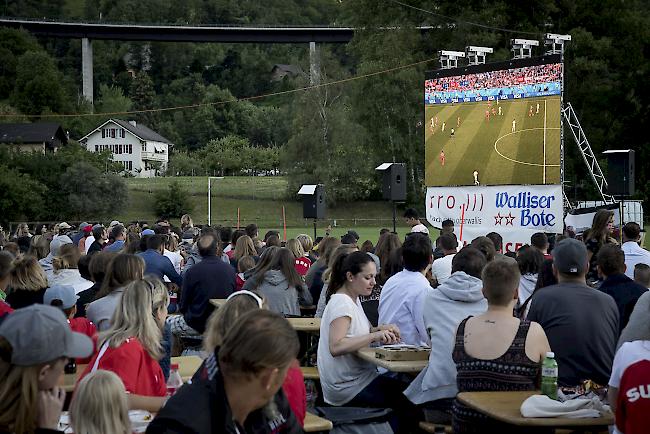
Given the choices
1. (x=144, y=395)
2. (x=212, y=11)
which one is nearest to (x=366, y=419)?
(x=144, y=395)

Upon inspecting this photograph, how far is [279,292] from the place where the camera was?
348 inches

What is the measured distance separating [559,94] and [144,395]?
15443 millimetres

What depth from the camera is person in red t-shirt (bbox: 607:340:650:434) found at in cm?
405

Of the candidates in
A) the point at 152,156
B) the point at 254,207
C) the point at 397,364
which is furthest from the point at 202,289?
the point at 152,156

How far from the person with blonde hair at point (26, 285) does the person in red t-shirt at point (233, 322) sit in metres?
3.88

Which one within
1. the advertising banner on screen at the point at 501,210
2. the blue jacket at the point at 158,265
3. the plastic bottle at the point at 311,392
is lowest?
the plastic bottle at the point at 311,392

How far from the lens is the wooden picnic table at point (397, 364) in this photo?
20.1 ft

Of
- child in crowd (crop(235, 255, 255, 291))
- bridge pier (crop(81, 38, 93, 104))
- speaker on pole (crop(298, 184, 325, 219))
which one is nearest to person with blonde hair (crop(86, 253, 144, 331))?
child in crowd (crop(235, 255, 255, 291))

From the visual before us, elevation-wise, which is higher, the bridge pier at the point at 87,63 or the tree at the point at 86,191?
the bridge pier at the point at 87,63

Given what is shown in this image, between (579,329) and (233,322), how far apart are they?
8.50ft

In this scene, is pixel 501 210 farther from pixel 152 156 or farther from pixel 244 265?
pixel 152 156

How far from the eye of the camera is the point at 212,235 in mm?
9633

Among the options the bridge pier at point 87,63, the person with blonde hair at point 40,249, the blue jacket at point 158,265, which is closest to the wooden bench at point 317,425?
the blue jacket at point 158,265

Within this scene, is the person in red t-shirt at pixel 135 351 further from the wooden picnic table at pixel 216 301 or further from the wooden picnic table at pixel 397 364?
the wooden picnic table at pixel 216 301
